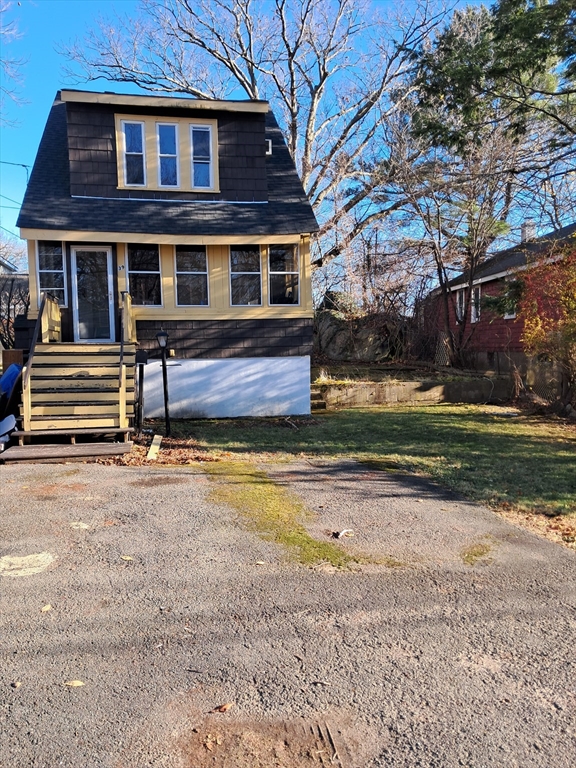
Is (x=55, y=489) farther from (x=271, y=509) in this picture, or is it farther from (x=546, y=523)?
(x=546, y=523)

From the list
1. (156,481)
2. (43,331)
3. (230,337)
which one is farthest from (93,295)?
(156,481)

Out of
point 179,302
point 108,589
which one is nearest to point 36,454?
point 108,589

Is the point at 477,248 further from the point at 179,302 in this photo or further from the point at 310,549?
the point at 310,549

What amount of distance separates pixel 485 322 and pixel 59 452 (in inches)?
641

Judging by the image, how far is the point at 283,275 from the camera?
41.9 ft

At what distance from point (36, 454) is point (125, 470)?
1.52m

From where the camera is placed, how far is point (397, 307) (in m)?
21.0

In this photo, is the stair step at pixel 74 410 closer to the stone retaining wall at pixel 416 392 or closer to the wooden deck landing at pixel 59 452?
the wooden deck landing at pixel 59 452

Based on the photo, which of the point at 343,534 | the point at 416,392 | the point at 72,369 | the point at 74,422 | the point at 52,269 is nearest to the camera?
A: the point at 343,534

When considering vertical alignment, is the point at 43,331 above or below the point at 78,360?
above

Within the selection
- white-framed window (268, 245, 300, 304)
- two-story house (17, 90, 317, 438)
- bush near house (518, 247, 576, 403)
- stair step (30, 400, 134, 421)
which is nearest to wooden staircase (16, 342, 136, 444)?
stair step (30, 400, 134, 421)

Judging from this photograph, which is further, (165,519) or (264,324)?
(264,324)

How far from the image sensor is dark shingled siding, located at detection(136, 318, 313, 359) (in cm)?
1233

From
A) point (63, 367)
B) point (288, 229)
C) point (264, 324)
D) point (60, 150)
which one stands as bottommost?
point (63, 367)
